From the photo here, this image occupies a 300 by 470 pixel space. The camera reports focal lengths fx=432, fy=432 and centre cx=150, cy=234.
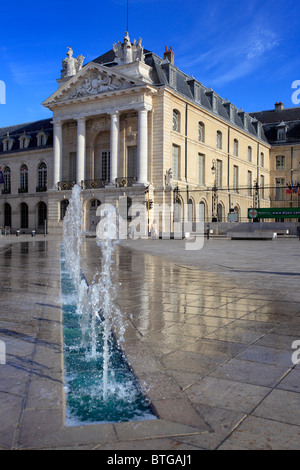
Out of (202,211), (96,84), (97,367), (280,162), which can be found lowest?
(97,367)

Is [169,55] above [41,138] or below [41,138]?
above

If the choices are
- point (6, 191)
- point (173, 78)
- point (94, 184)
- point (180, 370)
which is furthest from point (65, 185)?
point (180, 370)

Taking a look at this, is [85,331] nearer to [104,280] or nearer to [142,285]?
[142,285]

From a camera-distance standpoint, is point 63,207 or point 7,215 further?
point 7,215

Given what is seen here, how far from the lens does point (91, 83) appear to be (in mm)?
40062

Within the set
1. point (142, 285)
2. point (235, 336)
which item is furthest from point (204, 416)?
point (142, 285)

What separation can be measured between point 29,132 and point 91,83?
1547cm

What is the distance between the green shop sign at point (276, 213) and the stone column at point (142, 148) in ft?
31.7

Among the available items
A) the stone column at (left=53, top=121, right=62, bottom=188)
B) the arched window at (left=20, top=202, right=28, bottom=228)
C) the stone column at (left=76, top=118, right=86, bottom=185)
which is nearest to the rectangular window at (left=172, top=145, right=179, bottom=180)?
the stone column at (left=76, top=118, right=86, bottom=185)

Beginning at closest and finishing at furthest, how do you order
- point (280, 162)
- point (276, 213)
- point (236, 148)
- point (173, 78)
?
point (276, 213) → point (173, 78) → point (236, 148) → point (280, 162)

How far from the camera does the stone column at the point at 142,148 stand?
3734cm

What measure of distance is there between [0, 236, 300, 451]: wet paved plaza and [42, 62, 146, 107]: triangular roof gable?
32.7 metres

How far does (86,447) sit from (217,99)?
49.3 meters

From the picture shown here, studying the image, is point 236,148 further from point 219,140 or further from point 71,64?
point 71,64
